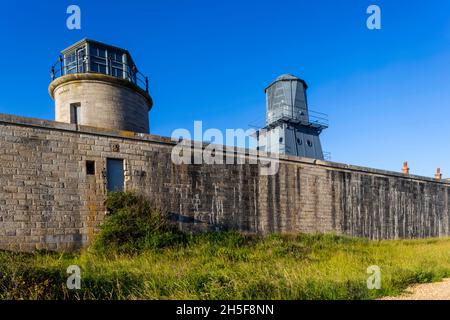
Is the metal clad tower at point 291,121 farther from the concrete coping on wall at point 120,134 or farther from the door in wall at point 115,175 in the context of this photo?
the door in wall at point 115,175

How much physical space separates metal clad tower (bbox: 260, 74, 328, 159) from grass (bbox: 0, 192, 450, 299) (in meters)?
11.7

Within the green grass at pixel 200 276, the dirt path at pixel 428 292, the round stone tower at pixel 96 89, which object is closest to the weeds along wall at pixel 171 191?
the green grass at pixel 200 276

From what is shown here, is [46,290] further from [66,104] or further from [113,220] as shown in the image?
[66,104]

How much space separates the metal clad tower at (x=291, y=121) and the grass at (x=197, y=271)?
11.7m

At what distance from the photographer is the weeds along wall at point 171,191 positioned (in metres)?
7.53

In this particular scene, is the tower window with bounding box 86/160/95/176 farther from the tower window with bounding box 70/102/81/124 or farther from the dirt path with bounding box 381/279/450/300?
the dirt path with bounding box 381/279/450/300

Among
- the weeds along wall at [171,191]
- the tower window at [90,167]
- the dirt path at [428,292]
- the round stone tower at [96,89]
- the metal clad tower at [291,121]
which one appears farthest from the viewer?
the metal clad tower at [291,121]

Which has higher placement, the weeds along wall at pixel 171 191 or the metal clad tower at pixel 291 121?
the metal clad tower at pixel 291 121

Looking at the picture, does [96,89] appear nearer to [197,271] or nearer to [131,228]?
[131,228]

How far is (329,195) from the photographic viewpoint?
12.9 meters

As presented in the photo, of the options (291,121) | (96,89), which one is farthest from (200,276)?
(291,121)

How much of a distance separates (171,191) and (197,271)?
4.24m

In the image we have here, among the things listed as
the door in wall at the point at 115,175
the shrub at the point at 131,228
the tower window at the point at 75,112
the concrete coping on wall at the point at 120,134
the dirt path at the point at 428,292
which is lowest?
the dirt path at the point at 428,292
